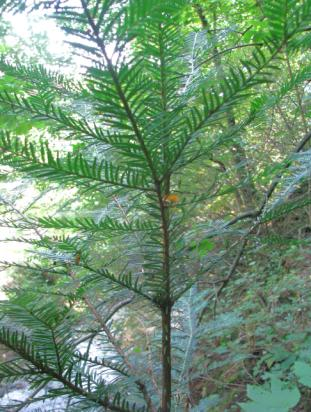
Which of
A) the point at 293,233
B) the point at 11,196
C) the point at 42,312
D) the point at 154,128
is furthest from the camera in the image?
the point at 293,233

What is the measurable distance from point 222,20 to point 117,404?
203 inches

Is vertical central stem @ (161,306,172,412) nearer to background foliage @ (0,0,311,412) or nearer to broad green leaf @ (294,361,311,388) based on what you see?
background foliage @ (0,0,311,412)

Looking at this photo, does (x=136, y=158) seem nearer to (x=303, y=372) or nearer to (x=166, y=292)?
(x=166, y=292)

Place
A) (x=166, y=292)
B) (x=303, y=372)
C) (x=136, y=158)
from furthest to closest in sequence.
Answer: (x=303, y=372) < (x=166, y=292) < (x=136, y=158)

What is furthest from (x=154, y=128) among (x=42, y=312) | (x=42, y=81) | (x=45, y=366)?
(x=45, y=366)

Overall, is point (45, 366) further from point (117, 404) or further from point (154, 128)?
point (154, 128)

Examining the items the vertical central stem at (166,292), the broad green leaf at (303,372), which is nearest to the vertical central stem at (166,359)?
the vertical central stem at (166,292)

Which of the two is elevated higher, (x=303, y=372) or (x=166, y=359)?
(x=166, y=359)

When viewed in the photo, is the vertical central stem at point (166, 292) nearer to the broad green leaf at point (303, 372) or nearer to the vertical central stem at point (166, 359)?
the vertical central stem at point (166, 359)

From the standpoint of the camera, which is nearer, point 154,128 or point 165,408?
point 154,128

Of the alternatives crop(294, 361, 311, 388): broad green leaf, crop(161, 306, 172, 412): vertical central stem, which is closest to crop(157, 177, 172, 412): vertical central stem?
crop(161, 306, 172, 412): vertical central stem

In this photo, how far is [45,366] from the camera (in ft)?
2.50

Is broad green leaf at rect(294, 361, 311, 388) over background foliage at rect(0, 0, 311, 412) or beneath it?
beneath

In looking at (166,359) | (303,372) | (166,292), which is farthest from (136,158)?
(303,372)
